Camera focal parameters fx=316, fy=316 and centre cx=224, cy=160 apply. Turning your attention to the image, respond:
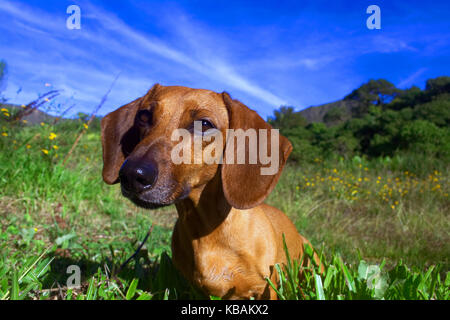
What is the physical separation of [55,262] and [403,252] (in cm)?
353

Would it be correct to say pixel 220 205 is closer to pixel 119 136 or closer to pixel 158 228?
pixel 119 136

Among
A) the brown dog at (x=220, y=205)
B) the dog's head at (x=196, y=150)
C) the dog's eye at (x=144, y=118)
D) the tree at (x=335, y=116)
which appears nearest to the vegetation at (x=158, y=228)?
the brown dog at (x=220, y=205)

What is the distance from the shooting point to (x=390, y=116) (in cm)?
1211

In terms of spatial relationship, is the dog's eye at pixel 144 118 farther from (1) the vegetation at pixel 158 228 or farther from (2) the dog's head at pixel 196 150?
(1) the vegetation at pixel 158 228

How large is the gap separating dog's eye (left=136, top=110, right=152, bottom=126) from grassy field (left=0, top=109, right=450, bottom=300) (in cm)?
97

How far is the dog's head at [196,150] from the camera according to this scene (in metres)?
1.45

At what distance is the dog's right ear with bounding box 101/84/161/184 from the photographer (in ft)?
6.68

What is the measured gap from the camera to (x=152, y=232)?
11.8ft

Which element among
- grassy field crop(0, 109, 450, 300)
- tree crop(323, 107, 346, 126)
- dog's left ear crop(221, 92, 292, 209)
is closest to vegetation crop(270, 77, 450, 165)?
tree crop(323, 107, 346, 126)

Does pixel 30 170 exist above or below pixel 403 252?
above

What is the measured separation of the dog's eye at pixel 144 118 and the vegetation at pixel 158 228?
38.5 inches

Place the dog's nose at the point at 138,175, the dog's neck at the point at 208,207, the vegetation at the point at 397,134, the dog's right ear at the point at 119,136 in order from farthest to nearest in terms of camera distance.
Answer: the vegetation at the point at 397,134 → the dog's right ear at the point at 119,136 → the dog's neck at the point at 208,207 → the dog's nose at the point at 138,175
